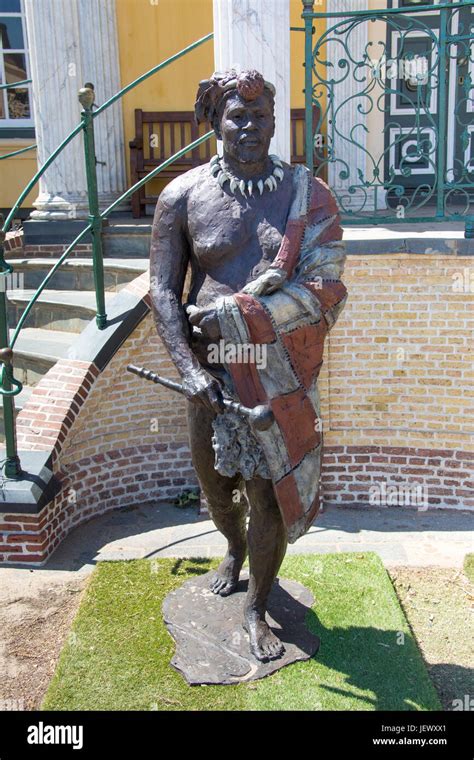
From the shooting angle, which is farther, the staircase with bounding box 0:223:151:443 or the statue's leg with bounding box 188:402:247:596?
the staircase with bounding box 0:223:151:443

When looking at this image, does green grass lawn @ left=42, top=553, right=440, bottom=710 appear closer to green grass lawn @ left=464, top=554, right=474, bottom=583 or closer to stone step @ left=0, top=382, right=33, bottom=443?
green grass lawn @ left=464, top=554, right=474, bottom=583

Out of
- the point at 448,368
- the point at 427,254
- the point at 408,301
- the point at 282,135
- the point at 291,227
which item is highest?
the point at 282,135

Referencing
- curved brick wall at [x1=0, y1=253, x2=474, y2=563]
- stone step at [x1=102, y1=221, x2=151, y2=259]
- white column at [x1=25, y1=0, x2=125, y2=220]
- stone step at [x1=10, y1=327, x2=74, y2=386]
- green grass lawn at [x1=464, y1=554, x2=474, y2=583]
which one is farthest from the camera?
white column at [x1=25, y1=0, x2=125, y2=220]

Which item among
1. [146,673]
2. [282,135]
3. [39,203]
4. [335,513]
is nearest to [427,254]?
[282,135]

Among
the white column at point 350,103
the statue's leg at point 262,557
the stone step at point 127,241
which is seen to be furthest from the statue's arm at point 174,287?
the white column at point 350,103

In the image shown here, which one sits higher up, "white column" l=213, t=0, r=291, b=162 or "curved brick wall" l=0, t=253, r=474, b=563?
"white column" l=213, t=0, r=291, b=162

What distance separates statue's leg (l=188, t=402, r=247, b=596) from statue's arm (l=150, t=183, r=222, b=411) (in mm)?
357

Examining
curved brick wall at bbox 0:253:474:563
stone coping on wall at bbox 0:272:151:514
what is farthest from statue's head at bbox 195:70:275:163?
stone coping on wall at bbox 0:272:151:514

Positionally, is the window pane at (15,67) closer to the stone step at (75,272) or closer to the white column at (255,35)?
the stone step at (75,272)

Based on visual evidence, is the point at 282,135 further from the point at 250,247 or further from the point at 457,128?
the point at 457,128

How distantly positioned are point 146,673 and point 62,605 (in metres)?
1.00

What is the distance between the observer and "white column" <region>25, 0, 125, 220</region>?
727 cm

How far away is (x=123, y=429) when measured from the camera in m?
5.96

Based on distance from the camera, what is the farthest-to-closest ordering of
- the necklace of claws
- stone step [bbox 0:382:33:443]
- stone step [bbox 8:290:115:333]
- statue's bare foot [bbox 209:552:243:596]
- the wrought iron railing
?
the wrought iron railing → stone step [bbox 8:290:115:333] → stone step [bbox 0:382:33:443] → statue's bare foot [bbox 209:552:243:596] → the necklace of claws
